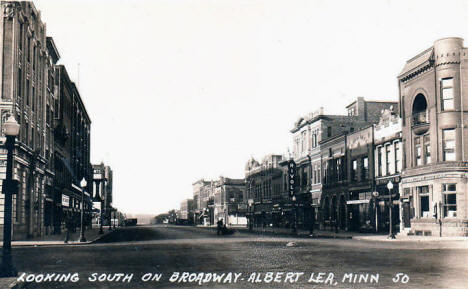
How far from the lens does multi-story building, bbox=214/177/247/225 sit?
13162 cm

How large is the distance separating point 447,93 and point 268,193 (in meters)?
54.4

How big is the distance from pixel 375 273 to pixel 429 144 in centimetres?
3082

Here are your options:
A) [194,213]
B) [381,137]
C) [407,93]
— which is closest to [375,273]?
[407,93]

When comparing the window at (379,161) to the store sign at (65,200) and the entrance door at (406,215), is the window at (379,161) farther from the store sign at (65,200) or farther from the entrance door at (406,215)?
the store sign at (65,200)

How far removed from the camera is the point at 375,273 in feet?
49.9

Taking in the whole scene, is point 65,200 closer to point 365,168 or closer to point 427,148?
point 365,168

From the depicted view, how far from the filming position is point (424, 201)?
4362 cm

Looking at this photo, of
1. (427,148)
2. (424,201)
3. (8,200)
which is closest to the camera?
(8,200)

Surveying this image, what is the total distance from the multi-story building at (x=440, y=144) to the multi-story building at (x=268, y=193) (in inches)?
1354

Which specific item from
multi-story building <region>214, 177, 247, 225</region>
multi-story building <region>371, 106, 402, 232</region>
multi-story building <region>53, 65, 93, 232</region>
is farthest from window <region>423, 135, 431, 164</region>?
multi-story building <region>214, 177, 247, 225</region>

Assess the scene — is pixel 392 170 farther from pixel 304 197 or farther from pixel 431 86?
pixel 304 197

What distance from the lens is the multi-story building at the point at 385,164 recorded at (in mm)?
48531

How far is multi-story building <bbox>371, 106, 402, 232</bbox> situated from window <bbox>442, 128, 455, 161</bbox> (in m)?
6.14

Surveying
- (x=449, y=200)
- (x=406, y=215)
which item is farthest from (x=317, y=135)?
(x=449, y=200)
